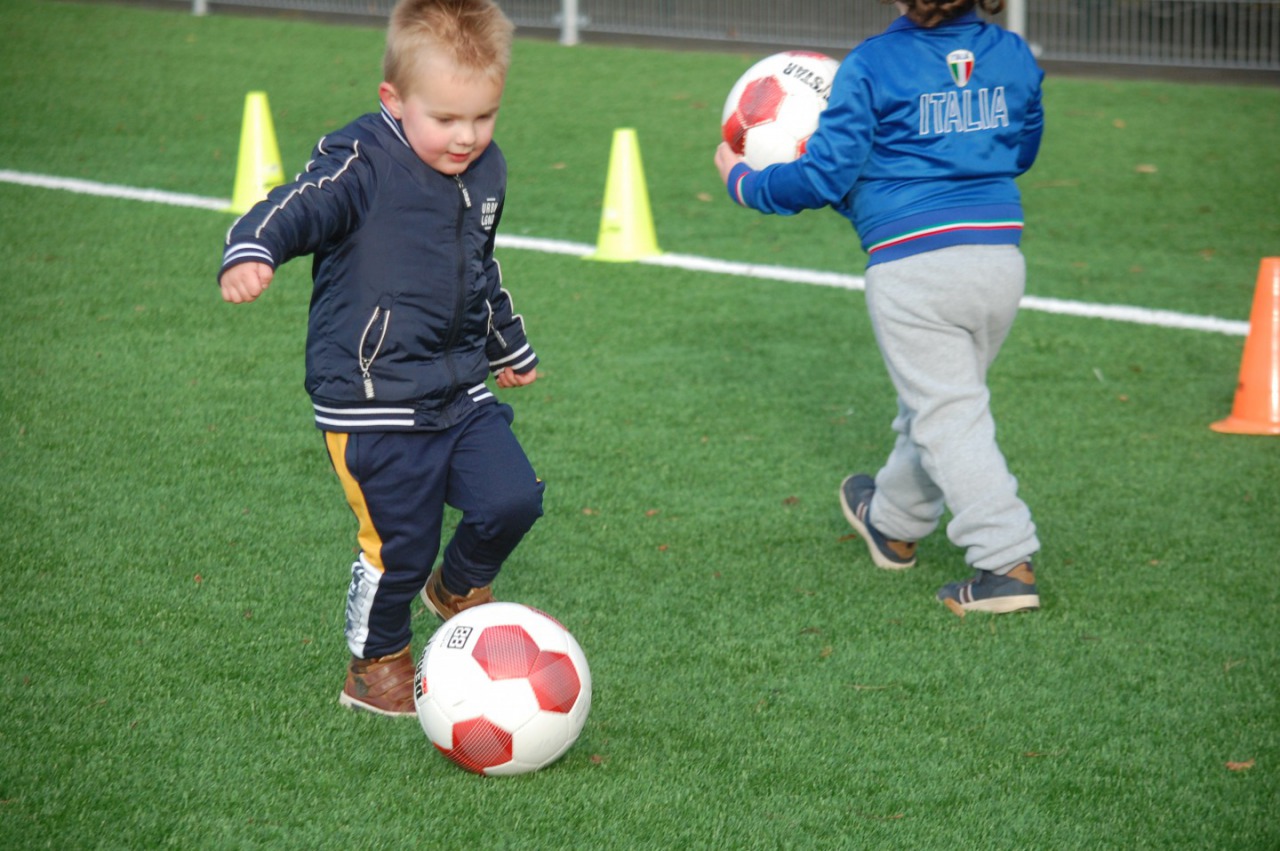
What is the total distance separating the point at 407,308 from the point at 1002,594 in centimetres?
195

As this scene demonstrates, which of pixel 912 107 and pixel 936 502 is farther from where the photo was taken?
pixel 936 502

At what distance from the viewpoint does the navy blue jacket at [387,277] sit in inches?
128

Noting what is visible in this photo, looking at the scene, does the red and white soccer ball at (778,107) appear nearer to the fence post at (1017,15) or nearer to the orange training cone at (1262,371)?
the orange training cone at (1262,371)

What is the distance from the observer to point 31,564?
426 cm

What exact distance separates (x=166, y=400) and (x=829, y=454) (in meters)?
2.69

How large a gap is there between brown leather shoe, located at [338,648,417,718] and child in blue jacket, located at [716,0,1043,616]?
64.5 inches

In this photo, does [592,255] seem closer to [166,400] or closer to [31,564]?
[166,400]

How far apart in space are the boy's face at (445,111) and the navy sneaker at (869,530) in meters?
1.92

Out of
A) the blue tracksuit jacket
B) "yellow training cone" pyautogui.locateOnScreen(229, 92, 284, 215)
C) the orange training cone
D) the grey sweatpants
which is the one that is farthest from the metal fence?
the grey sweatpants

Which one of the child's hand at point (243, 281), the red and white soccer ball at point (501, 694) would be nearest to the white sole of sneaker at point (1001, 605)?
the red and white soccer ball at point (501, 694)

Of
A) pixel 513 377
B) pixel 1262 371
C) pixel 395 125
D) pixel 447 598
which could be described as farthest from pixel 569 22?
pixel 395 125

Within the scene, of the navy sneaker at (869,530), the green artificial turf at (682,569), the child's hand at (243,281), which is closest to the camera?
the child's hand at (243,281)

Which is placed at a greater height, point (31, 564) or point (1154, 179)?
point (31, 564)

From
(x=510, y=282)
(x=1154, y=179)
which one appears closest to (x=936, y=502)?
(x=510, y=282)
